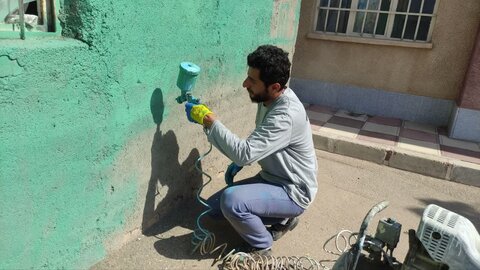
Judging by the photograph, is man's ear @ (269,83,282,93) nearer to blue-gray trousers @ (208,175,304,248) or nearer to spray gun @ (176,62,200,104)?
spray gun @ (176,62,200,104)

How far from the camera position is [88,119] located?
218cm

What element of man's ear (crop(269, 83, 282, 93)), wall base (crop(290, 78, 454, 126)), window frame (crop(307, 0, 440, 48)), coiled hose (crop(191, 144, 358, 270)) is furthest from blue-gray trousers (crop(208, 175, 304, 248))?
window frame (crop(307, 0, 440, 48))

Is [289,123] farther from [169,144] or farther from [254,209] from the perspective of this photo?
[169,144]

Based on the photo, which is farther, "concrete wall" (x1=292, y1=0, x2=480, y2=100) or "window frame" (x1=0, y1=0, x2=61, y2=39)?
"concrete wall" (x1=292, y1=0, x2=480, y2=100)

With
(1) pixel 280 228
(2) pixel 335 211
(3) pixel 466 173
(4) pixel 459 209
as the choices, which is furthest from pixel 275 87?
(3) pixel 466 173

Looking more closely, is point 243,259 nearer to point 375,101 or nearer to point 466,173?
point 466,173

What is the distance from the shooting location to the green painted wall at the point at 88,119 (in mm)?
1865

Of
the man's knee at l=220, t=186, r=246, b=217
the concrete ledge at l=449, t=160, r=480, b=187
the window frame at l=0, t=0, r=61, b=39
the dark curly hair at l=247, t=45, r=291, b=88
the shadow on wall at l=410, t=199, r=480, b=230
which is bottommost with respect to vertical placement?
the shadow on wall at l=410, t=199, r=480, b=230

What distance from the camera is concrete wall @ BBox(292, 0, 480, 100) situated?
5742mm

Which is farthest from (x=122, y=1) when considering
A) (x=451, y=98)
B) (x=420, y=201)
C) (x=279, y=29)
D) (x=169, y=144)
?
(x=451, y=98)

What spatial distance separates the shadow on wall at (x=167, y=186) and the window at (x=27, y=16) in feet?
2.60

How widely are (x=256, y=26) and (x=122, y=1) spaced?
1.76m

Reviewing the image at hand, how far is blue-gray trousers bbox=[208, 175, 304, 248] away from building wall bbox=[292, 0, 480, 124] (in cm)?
432

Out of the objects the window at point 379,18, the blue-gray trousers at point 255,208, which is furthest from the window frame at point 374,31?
the blue-gray trousers at point 255,208
